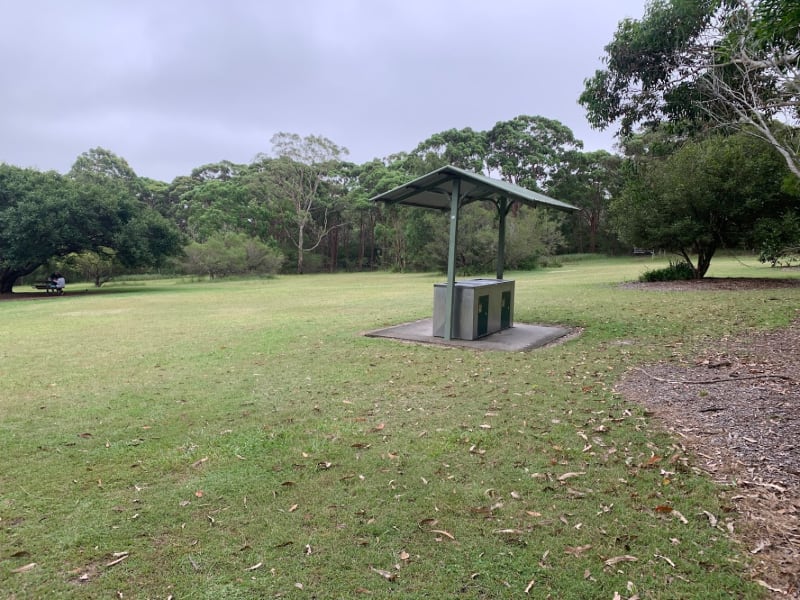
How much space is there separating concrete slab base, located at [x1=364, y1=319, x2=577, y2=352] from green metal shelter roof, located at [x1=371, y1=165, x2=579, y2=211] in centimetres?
210

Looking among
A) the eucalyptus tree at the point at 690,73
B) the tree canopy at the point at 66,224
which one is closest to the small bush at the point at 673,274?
the eucalyptus tree at the point at 690,73

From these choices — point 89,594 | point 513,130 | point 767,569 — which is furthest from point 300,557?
point 513,130

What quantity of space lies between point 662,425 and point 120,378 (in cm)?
566

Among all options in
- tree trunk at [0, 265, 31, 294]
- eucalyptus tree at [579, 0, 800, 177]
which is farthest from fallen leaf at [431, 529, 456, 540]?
tree trunk at [0, 265, 31, 294]

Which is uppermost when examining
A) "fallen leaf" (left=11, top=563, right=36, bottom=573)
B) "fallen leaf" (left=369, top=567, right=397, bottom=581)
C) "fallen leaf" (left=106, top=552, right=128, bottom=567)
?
→ "fallen leaf" (left=369, top=567, right=397, bottom=581)

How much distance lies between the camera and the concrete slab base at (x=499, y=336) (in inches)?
294

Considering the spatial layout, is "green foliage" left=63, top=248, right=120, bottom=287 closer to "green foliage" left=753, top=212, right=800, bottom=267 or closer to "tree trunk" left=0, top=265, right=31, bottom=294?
"tree trunk" left=0, top=265, right=31, bottom=294

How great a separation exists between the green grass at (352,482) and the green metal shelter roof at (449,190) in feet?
8.27

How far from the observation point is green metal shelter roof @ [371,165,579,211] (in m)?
7.45

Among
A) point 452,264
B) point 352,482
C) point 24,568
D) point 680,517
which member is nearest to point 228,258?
point 452,264

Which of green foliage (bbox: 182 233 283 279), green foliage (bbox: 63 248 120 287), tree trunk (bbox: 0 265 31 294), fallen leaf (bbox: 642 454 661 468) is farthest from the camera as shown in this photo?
green foliage (bbox: 182 233 283 279)

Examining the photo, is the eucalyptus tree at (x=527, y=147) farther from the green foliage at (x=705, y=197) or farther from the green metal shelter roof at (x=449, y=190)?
the green metal shelter roof at (x=449, y=190)

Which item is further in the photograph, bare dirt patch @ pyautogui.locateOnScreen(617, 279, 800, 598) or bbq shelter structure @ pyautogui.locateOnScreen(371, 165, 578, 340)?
bbq shelter structure @ pyautogui.locateOnScreen(371, 165, 578, 340)

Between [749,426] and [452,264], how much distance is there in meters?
4.55
